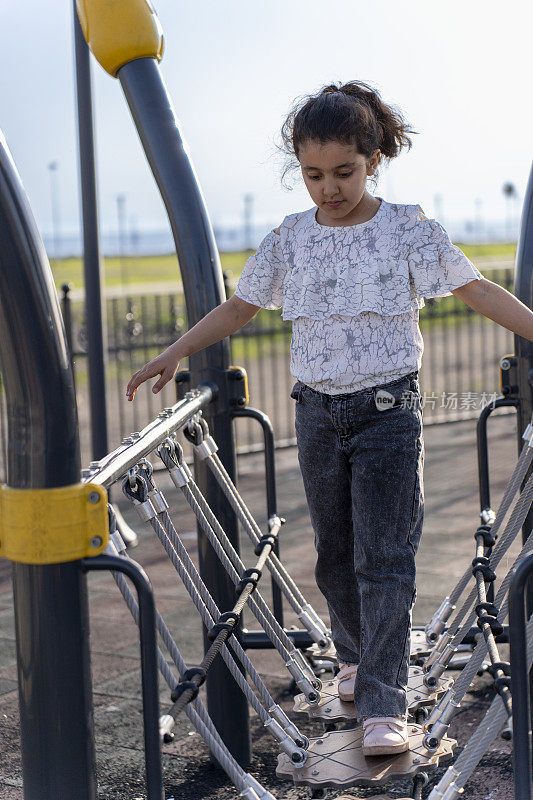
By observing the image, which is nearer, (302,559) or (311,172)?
(311,172)

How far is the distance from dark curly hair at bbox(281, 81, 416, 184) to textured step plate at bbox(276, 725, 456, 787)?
4.80 ft

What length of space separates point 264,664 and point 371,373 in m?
1.76

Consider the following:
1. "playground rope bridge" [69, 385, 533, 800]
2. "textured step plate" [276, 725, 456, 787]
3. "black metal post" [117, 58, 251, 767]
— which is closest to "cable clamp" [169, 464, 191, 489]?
"playground rope bridge" [69, 385, 533, 800]

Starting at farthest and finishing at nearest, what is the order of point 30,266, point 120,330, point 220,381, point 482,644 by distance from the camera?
point 120,330 → point 220,381 → point 482,644 → point 30,266

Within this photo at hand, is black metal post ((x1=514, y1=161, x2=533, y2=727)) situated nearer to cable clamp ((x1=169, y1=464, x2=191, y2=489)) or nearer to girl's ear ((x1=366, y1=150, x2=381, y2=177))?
girl's ear ((x1=366, y1=150, x2=381, y2=177))

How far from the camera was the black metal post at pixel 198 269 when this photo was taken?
10.2 ft

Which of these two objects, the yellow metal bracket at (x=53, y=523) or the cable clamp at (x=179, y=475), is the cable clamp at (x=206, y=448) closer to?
the cable clamp at (x=179, y=475)

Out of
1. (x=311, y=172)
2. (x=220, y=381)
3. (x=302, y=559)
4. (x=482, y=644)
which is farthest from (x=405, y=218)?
(x=302, y=559)

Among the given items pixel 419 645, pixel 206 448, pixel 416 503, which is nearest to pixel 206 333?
pixel 206 448

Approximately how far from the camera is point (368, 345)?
258 centimetres

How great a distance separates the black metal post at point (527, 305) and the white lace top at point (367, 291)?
21.8 inches

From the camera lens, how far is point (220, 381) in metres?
3.14

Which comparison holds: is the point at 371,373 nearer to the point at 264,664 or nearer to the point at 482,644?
the point at 482,644

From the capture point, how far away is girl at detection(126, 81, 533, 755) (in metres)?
2.53
